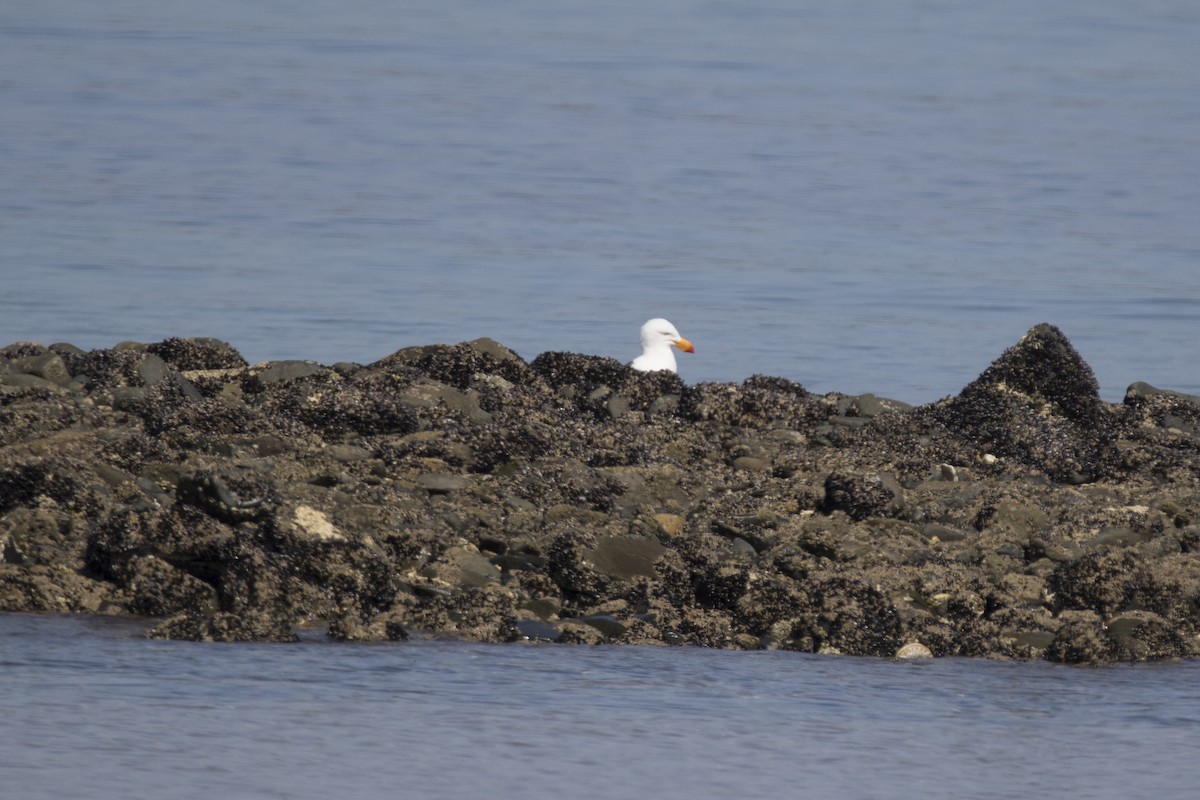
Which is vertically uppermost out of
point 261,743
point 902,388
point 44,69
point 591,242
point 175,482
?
point 44,69

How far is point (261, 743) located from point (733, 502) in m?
4.94

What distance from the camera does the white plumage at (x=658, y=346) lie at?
64.3 ft

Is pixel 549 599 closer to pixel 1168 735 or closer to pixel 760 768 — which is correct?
pixel 760 768

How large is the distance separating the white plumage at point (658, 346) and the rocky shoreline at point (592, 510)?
86.5 inches

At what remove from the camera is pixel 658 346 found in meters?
20.2

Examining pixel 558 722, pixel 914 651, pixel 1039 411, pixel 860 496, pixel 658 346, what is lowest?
pixel 558 722

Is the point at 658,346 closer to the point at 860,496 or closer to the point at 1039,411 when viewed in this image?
the point at 1039,411

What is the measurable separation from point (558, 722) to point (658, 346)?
409 inches

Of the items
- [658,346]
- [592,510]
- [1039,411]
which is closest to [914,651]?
[592,510]

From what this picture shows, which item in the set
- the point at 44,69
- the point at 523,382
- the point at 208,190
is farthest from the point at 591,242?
the point at 44,69

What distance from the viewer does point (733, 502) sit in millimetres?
13680

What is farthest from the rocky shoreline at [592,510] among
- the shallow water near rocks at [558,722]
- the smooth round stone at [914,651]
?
the shallow water near rocks at [558,722]

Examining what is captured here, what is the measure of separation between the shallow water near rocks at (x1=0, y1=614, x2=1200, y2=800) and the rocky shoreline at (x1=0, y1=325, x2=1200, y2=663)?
319 mm

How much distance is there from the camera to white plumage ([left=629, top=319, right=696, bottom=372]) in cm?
1959
